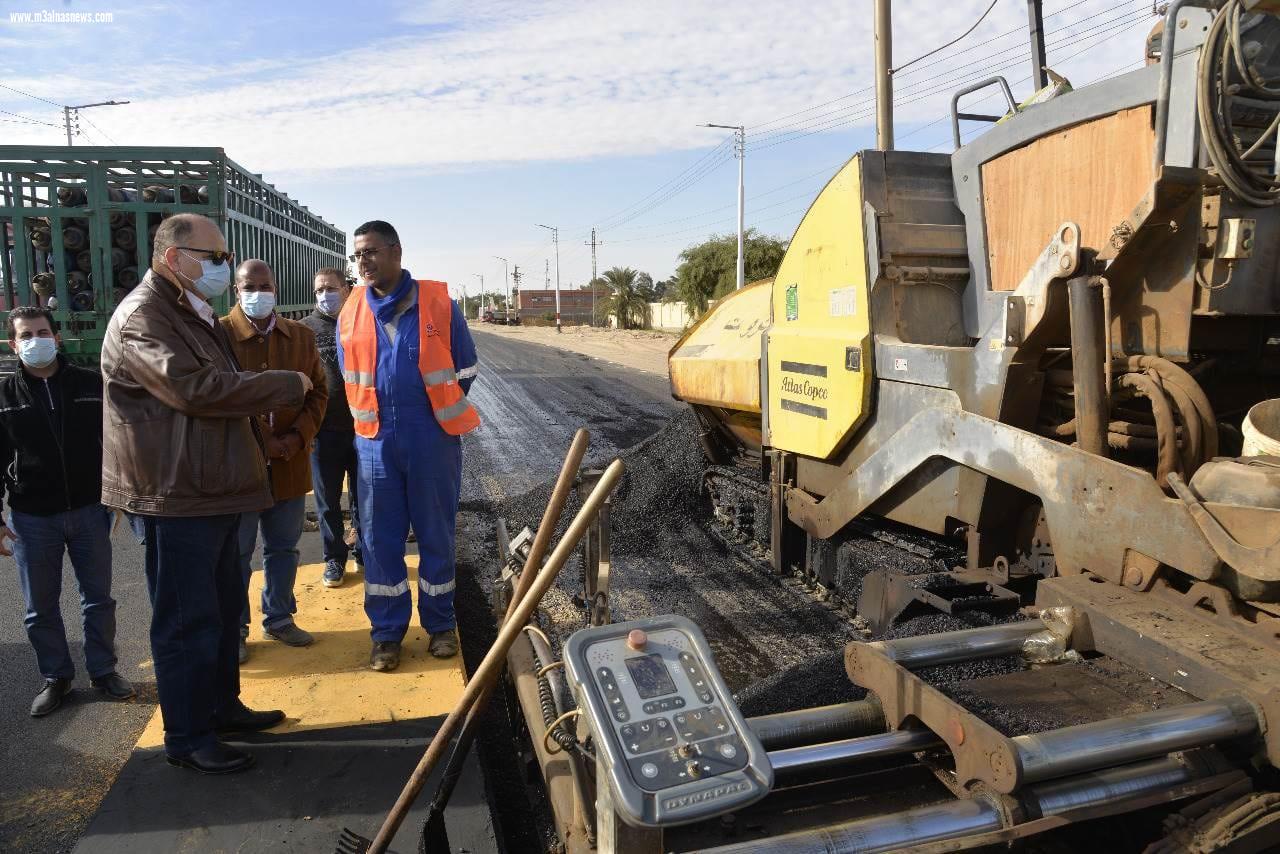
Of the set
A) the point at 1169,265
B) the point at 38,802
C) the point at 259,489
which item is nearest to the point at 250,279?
the point at 259,489

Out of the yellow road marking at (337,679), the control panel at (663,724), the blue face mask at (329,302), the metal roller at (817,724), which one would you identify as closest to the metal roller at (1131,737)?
the metal roller at (817,724)

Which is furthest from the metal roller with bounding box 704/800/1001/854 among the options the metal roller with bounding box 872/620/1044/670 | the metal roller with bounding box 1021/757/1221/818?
the metal roller with bounding box 872/620/1044/670

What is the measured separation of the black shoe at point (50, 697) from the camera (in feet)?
12.0

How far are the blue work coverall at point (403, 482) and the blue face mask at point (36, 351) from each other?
1.15 metres

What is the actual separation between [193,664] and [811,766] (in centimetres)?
215

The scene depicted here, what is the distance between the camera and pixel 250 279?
4.29m

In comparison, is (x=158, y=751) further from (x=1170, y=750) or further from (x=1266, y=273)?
→ (x=1266, y=273)

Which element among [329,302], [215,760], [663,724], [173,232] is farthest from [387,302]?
[663,724]

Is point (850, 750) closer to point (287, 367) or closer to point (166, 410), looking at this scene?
point (166, 410)

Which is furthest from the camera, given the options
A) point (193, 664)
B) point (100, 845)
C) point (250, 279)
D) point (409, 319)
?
point (250, 279)

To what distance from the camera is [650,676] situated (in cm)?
191

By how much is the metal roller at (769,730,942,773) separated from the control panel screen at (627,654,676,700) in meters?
0.38

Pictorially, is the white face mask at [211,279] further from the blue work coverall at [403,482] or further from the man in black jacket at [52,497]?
the man in black jacket at [52,497]

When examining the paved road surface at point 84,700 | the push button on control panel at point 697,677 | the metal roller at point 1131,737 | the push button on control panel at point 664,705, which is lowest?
the paved road surface at point 84,700
